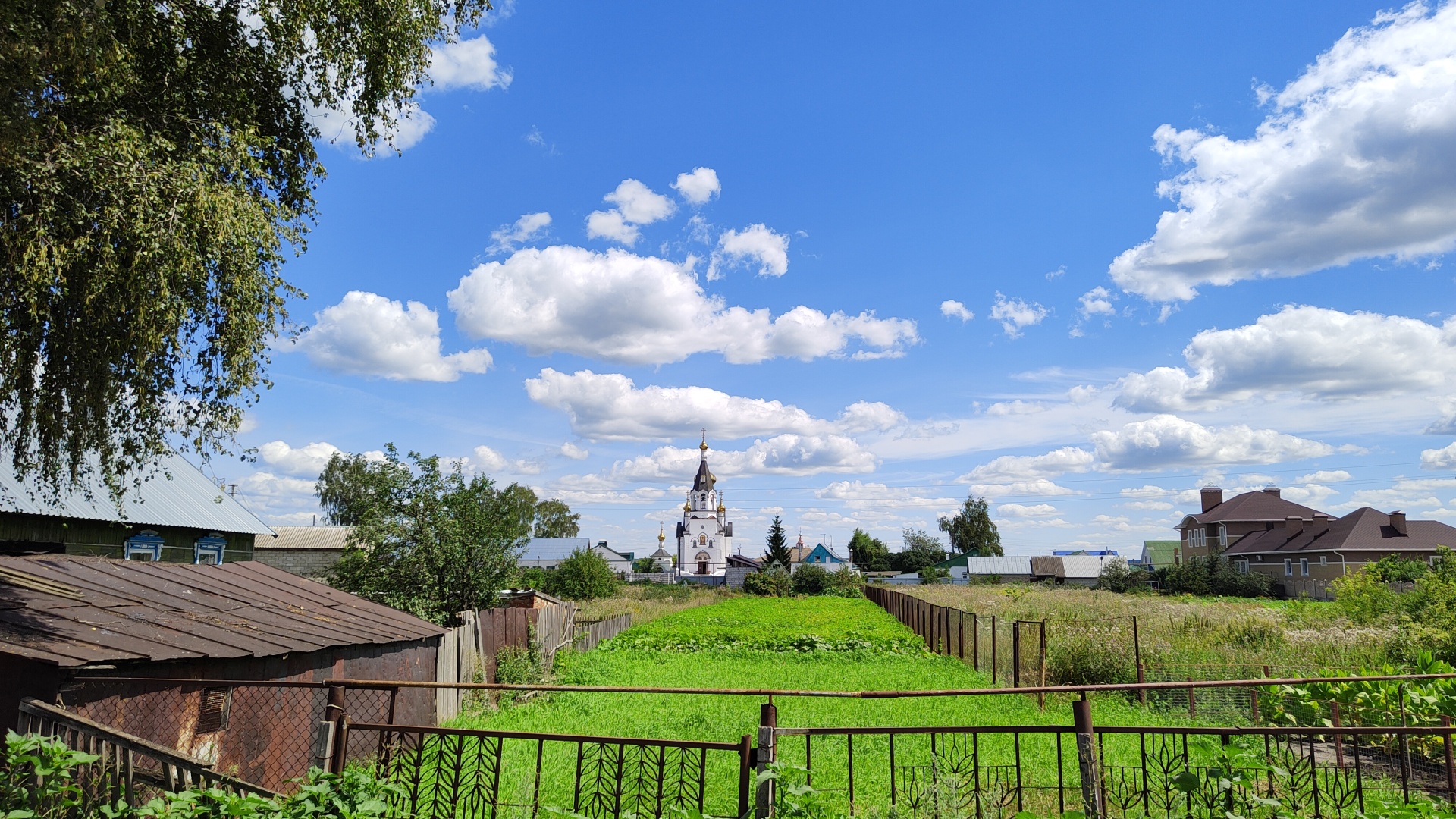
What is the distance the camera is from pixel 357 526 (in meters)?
17.0

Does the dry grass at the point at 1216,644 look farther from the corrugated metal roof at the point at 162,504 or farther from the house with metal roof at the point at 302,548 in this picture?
the house with metal roof at the point at 302,548

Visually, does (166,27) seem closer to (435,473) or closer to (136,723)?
(136,723)

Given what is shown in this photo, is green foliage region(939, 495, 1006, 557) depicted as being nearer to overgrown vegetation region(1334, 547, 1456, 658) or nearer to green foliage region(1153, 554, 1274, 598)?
green foliage region(1153, 554, 1274, 598)

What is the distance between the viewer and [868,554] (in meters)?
108

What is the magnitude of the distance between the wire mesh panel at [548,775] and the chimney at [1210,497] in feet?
228

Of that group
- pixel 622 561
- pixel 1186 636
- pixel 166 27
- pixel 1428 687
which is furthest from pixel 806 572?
pixel 166 27

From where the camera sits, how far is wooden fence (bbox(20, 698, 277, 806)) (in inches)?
196

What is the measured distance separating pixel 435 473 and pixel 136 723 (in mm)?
10986

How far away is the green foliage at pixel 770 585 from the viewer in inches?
2467

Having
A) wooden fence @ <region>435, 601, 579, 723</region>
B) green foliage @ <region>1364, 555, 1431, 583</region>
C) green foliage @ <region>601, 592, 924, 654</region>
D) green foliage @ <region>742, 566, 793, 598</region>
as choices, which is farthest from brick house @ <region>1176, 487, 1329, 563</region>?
wooden fence @ <region>435, 601, 579, 723</region>

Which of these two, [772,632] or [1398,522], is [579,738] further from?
[1398,522]

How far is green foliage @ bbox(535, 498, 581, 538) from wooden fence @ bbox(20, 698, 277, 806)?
84045 millimetres

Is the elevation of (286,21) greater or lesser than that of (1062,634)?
greater

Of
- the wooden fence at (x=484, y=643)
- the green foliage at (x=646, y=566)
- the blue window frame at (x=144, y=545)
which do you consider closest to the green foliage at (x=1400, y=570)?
the wooden fence at (x=484, y=643)
